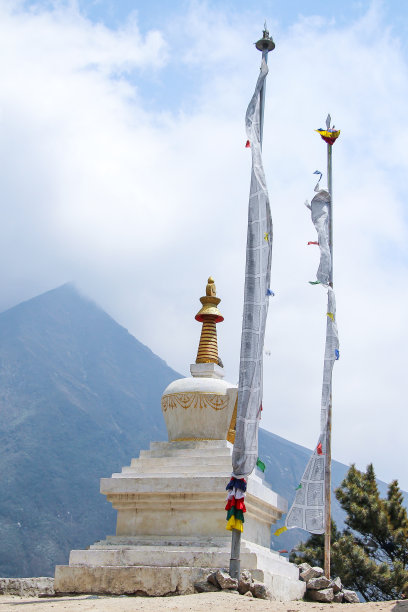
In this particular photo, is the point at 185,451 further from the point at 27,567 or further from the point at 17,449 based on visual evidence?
the point at 17,449

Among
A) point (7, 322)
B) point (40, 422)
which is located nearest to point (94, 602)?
point (40, 422)

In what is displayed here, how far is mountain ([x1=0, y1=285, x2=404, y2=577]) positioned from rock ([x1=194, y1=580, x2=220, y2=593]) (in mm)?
44751

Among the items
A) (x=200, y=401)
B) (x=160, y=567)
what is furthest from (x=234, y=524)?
(x=200, y=401)

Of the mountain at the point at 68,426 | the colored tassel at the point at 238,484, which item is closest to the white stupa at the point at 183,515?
the colored tassel at the point at 238,484

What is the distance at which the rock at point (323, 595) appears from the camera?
11.3 meters

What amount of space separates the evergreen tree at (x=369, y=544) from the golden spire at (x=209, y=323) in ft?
19.2

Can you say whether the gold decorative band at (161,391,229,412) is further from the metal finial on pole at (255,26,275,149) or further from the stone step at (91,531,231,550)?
the metal finial on pole at (255,26,275,149)

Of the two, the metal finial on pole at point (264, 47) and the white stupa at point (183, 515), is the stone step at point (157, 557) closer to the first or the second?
the white stupa at point (183, 515)

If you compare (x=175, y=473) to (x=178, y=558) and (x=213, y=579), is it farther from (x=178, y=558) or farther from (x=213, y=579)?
(x=213, y=579)

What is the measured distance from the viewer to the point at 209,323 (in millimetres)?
15242

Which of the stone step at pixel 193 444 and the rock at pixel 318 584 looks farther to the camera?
the stone step at pixel 193 444

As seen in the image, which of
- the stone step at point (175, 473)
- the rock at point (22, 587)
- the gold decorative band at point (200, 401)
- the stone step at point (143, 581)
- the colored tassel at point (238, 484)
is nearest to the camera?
the colored tassel at point (238, 484)

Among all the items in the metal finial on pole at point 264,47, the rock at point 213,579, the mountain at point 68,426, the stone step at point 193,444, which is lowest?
the rock at point 213,579

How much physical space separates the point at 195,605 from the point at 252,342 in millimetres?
3228
